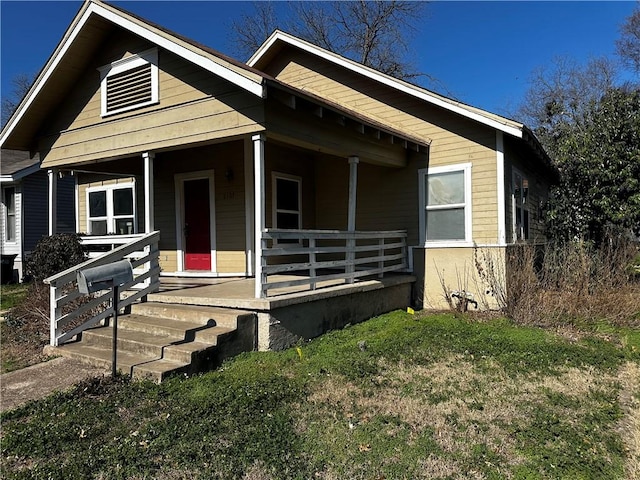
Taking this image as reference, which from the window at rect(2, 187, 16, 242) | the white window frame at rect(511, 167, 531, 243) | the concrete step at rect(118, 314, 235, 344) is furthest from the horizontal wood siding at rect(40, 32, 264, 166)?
the window at rect(2, 187, 16, 242)

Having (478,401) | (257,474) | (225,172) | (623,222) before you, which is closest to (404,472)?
(257,474)

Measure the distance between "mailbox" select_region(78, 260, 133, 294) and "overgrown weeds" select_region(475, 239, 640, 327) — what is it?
6.41 m

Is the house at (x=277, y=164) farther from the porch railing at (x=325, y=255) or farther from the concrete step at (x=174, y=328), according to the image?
the concrete step at (x=174, y=328)

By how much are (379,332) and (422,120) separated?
4.94 meters

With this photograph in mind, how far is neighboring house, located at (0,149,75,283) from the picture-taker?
1543 cm

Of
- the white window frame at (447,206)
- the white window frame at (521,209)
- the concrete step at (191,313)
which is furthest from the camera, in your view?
the white window frame at (521,209)

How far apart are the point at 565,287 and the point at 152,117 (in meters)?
7.82

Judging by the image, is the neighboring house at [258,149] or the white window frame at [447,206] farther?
the white window frame at [447,206]

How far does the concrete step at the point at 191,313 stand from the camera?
6055 millimetres

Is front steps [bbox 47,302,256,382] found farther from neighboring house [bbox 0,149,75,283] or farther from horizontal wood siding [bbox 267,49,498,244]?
neighboring house [bbox 0,149,75,283]

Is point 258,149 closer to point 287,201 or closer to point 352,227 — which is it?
point 352,227

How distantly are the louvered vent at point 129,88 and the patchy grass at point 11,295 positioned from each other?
185 inches

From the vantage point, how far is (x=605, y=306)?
7.82m

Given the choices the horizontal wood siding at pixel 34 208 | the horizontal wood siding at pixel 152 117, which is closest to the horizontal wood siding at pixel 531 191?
the horizontal wood siding at pixel 152 117
